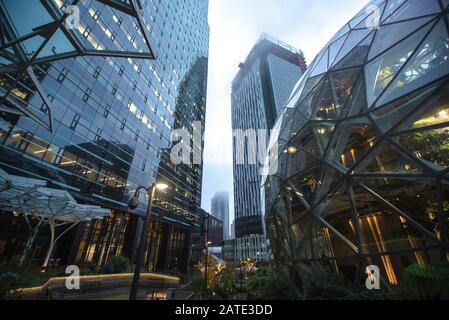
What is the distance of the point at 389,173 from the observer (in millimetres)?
6898

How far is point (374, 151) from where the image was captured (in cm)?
743

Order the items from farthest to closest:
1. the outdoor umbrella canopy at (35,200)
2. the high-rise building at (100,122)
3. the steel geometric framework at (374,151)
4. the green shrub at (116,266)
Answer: the green shrub at (116,266) → the outdoor umbrella canopy at (35,200) → the high-rise building at (100,122) → the steel geometric framework at (374,151)

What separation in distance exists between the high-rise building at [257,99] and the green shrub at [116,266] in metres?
91.5

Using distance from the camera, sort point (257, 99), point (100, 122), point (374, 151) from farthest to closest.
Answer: point (257, 99) → point (100, 122) → point (374, 151)

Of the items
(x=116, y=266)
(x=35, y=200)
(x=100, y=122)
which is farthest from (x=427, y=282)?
(x=100, y=122)

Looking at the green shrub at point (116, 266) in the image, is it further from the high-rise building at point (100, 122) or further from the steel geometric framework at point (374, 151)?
the steel geometric framework at point (374, 151)

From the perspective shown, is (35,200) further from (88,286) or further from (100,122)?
(100,122)

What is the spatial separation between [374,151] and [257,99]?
426 ft

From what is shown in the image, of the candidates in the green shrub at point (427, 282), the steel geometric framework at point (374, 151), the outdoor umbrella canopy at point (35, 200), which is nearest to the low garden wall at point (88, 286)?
the outdoor umbrella canopy at point (35, 200)

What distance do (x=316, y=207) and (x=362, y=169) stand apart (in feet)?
8.50

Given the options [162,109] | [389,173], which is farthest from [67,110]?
[389,173]

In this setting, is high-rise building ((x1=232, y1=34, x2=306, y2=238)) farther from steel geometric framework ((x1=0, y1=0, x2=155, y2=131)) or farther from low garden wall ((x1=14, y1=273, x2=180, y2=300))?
steel geometric framework ((x1=0, y1=0, x2=155, y2=131))

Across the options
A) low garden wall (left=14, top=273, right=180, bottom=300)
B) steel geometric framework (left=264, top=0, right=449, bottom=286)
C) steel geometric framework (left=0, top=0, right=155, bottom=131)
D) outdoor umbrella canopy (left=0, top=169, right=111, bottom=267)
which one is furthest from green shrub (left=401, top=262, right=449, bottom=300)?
outdoor umbrella canopy (left=0, top=169, right=111, bottom=267)

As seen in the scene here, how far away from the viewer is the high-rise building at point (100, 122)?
9.54 metres
